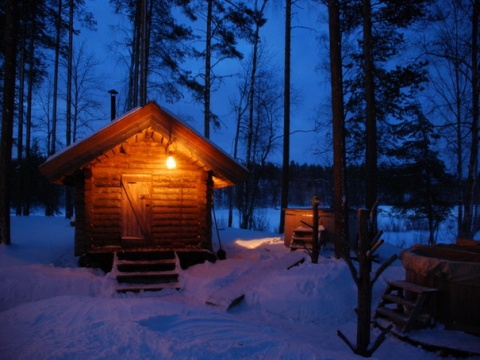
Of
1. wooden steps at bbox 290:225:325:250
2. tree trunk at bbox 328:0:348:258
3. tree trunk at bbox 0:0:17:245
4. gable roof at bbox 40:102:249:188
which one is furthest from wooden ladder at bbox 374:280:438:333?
tree trunk at bbox 0:0:17:245

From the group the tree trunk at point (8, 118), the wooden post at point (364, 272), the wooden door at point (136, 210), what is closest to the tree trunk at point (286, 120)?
the wooden door at point (136, 210)

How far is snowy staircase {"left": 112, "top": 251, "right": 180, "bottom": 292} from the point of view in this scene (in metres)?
9.58

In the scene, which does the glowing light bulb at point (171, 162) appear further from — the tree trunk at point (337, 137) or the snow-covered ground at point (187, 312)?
the tree trunk at point (337, 137)

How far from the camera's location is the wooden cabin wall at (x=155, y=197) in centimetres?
1103

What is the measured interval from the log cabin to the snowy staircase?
2.16 ft

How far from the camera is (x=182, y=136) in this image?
10.9m

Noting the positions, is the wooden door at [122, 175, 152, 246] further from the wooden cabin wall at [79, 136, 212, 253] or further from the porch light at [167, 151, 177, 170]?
the porch light at [167, 151, 177, 170]

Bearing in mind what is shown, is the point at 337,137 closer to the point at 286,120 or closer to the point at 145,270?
the point at 145,270

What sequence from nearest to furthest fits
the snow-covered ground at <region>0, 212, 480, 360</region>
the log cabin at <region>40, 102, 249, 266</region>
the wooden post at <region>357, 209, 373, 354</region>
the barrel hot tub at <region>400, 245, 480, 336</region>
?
1. the snow-covered ground at <region>0, 212, 480, 360</region>
2. the wooden post at <region>357, 209, 373, 354</region>
3. the barrel hot tub at <region>400, 245, 480, 336</region>
4. the log cabin at <region>40, 102, 249, 266</region>

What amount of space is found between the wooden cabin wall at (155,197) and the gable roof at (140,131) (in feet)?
1.91

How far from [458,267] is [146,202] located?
8353 millimetres

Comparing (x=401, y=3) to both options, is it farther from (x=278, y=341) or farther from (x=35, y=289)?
(x=35, y=289)

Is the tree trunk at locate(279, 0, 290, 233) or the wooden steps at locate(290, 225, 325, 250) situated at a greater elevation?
the tree trunk at locate(279, 0, 290, 233)

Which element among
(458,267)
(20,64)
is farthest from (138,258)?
(20,64)
